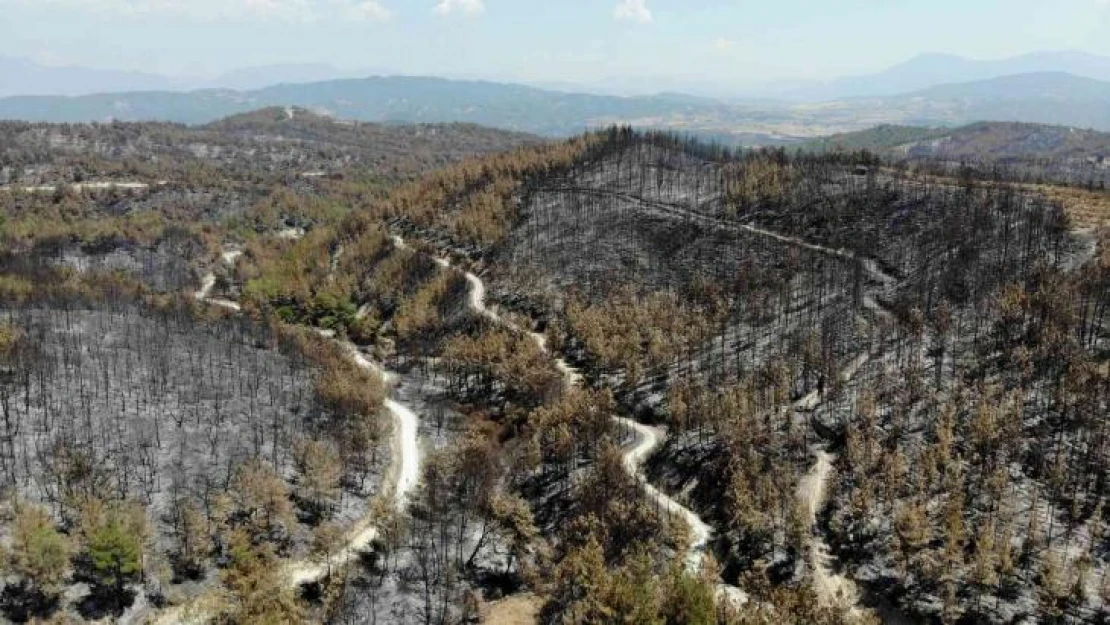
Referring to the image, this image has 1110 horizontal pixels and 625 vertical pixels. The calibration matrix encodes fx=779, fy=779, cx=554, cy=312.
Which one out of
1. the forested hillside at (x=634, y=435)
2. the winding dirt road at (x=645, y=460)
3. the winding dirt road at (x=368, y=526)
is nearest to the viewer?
the winding dirt road at (x=368, y=526)

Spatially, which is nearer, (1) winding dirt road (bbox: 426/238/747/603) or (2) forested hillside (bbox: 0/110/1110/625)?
(2) forested hillside (bbox: 0/110/1110/625)

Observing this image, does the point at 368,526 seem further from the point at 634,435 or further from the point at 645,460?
the point at 634,435

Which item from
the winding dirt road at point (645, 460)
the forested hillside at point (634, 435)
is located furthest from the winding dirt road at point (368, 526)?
the winding dirt road at point (645, 460)

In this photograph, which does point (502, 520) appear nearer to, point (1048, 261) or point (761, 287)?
point (761, 287)

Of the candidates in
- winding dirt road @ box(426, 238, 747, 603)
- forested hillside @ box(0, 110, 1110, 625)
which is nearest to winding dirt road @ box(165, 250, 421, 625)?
forested hillside @ box(0, 110, 1110, 625)

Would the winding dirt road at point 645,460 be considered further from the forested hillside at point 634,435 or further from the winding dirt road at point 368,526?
the winding dirt road at point 368,526

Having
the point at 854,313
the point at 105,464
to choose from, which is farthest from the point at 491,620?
the point at 854,313

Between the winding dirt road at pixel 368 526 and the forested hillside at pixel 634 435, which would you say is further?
the forested hillside at pixel 634 435

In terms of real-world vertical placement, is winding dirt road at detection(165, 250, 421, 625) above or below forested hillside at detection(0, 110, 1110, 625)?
below

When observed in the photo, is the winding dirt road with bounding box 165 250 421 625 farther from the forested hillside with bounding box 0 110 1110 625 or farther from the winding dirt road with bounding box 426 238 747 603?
the winding dirt road with bounding box 426 238 747 603
